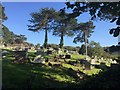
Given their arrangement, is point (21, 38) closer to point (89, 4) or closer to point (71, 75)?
point (71, 75)

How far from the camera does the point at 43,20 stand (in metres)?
55.0

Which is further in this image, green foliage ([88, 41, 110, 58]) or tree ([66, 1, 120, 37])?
green foliage ([88, 41, 110, 58])

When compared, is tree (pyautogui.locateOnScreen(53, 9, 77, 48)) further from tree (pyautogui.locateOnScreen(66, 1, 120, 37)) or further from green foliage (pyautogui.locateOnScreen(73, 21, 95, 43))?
tree (pyautogui.locateOnScreen(66, 1, 120, 37))

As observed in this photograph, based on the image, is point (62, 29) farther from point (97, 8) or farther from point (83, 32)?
point (97, 8)

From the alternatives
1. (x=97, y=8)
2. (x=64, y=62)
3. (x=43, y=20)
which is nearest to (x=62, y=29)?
(x=43, y=20)

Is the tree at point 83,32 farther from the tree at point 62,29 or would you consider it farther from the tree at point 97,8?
the tree at point 97,8

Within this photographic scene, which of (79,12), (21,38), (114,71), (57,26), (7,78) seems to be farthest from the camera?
(21,38)

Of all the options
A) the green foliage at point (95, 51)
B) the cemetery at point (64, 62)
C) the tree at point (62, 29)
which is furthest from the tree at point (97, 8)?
the tree at point (62, 29)

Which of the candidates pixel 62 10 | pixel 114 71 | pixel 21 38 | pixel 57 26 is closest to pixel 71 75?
pixel 62 10

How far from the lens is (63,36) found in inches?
2247

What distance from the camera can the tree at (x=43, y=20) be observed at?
181 feet

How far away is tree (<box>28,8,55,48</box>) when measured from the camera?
55041 mm

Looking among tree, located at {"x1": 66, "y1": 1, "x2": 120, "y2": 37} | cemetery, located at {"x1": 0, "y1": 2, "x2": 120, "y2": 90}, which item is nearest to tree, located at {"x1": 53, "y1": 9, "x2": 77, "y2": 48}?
cemetery, located at {"x1": 0, "y1": 2, "x2": 120, "y2": 90}

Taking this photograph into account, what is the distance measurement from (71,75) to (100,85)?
35.7 ft
